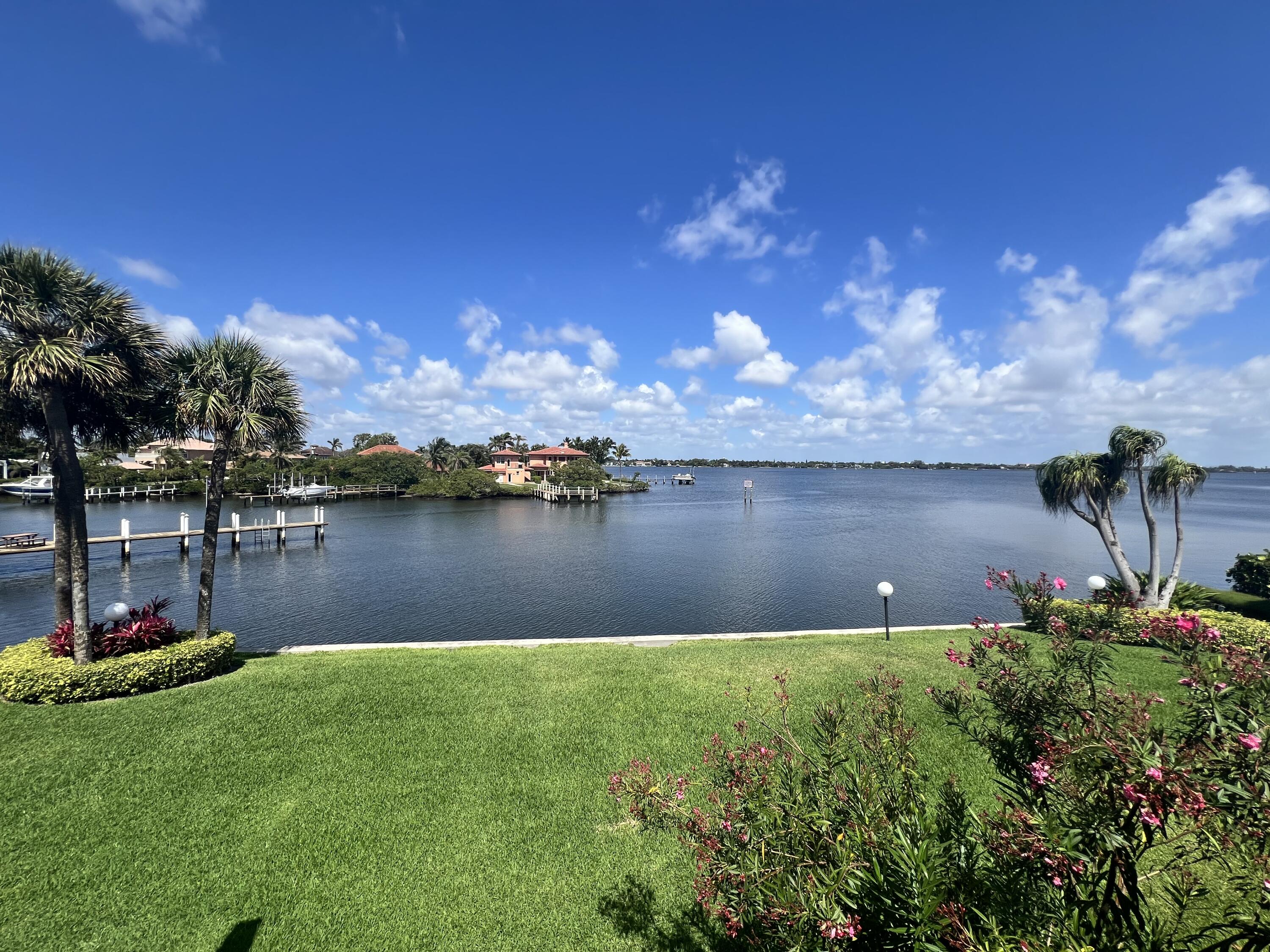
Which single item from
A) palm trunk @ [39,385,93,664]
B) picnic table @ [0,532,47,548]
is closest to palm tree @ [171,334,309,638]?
palm trunk @ [39,385,93,664]

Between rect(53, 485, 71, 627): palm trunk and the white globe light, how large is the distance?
61cm

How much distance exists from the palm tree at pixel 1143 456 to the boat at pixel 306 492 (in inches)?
2787

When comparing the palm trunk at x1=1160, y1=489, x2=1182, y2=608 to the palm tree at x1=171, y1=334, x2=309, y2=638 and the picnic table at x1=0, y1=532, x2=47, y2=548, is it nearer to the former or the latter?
the palm tree at x1=171, y1=334, x2=309, y2=638

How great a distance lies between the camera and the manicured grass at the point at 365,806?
4523 mm

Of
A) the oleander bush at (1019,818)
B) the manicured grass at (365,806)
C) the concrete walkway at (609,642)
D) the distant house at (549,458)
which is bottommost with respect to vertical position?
the concrete walkway at (609,642)

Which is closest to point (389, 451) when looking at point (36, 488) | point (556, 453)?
point (556, 453)

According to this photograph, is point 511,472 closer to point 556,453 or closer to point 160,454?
point 556,453

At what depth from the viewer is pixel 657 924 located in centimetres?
452

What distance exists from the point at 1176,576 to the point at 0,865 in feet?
75.1

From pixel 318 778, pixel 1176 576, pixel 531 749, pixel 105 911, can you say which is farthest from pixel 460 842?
pixel 1176 576

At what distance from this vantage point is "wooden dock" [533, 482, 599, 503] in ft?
237

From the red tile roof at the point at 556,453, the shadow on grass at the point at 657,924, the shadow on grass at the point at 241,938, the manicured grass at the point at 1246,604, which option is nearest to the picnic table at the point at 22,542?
the shadow on grass at the point at 241,938

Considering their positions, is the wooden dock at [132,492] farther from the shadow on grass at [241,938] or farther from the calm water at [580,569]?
the shadow on grass at [241,938]

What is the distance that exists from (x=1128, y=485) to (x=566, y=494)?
203 ft
